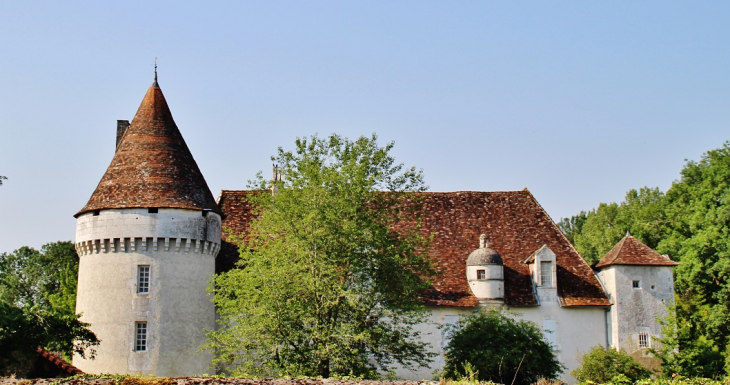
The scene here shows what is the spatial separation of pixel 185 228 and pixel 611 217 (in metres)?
48.5

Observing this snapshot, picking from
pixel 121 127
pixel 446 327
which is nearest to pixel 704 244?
pixel 446 327

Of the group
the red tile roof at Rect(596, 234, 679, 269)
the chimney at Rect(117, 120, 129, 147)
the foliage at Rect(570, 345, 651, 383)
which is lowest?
the foliage at Rect(570, 345, 651, 383)

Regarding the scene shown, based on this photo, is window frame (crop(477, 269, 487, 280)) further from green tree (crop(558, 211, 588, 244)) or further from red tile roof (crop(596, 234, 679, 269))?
green tree (crop(558, 211, 588, 244))

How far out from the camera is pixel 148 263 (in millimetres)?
29781

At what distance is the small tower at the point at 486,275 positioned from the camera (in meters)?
31.5

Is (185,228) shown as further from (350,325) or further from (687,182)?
(687,182)

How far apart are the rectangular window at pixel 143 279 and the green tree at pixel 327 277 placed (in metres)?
3.17

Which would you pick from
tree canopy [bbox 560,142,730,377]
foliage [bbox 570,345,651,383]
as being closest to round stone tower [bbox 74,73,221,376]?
foliage [bbox 570,345,651,383]

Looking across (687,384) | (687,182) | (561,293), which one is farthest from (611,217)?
(687,384)

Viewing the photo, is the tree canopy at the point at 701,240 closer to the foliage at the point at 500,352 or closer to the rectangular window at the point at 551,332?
the rectangular window at the point at 551,332

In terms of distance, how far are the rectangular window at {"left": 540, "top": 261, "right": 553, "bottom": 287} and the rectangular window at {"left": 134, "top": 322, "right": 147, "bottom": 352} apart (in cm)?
1404

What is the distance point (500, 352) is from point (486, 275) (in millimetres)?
4677

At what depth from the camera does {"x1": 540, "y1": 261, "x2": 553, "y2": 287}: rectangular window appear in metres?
32.3

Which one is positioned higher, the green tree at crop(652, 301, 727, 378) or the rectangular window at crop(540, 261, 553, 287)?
the rectangular window at crop(540, 261, 553, 287)
